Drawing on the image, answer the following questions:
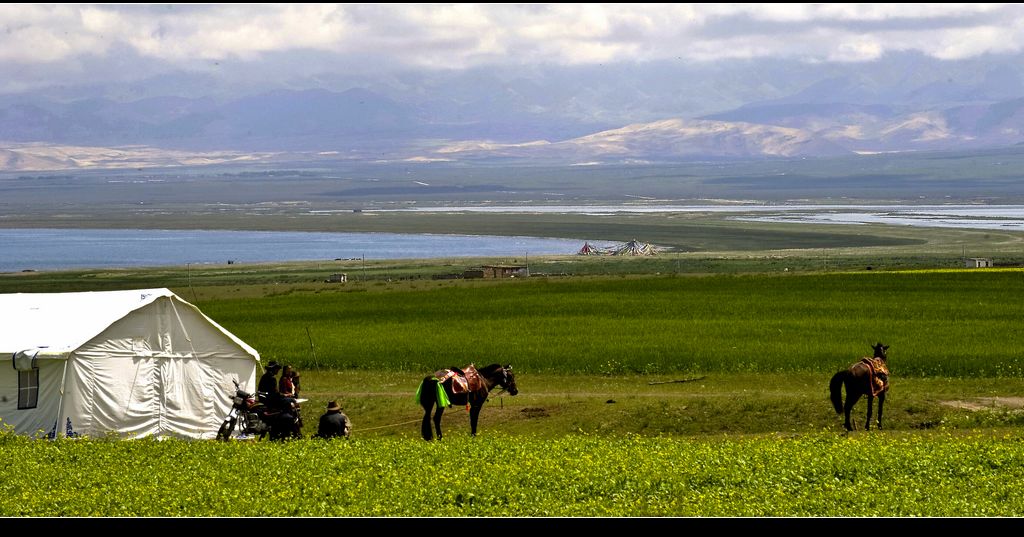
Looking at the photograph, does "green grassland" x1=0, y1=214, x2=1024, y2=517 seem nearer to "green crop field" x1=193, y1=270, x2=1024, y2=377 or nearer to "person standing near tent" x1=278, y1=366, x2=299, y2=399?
"green crop field" x1=193, y1=270, x2=1024, y2=377

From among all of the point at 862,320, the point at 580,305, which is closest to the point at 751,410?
the point at 862,320

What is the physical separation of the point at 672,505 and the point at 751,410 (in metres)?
13.5

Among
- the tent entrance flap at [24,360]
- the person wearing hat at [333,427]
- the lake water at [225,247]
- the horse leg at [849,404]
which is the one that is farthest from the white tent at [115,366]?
the lake water at [225,247]

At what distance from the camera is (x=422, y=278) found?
284 ft

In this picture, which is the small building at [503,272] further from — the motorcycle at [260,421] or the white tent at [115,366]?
the motorcycle at [260,421]

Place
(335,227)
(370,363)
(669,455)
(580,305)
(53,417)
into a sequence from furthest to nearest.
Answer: (335,227), (580,305), (370,363), (53,417), (669,455)

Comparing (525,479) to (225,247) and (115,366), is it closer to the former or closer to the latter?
(115,366)

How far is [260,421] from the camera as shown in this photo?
1099 inches

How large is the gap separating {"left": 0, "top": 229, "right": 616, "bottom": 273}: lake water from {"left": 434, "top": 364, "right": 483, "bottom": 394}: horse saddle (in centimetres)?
8438

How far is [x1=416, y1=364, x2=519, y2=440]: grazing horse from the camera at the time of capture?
85.7 feet

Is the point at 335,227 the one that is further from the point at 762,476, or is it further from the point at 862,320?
the point at 762,476

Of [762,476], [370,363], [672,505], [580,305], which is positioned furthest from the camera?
[580,305]

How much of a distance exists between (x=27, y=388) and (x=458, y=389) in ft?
33.4

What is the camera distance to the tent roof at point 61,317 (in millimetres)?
29109
